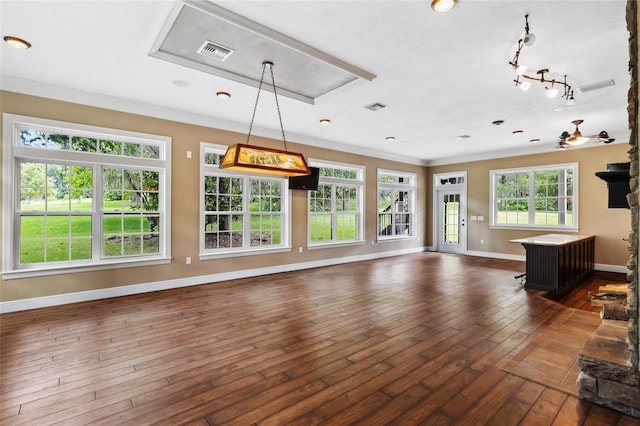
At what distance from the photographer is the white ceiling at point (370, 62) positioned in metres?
2.59

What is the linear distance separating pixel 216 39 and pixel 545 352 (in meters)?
4.31

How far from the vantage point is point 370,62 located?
3451 mm

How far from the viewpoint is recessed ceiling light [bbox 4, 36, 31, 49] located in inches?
119

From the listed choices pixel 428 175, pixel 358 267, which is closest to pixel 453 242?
pixel 428 175

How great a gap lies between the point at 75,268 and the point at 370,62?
4.84 metres

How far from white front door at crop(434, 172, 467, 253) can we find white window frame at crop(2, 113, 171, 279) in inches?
318

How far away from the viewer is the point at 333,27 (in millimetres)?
2803

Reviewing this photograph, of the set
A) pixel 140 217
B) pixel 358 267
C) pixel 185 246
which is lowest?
pixel 358 267

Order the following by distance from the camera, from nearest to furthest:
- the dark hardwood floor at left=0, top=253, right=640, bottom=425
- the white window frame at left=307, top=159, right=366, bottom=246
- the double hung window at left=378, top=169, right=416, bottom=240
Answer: the dark hardwood floor at left=0, top=253, right=640, bottom=425 → the white window frame at left=307, top=159, right=366, bottom=246 → the double hung window at left=378, top=169, right=416, bottom=240

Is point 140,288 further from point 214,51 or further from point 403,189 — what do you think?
point 403,189

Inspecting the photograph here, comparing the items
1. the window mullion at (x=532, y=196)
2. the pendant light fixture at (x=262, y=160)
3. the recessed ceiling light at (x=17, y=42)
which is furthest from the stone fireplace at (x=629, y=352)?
the window mullion at (x=532, y=196)

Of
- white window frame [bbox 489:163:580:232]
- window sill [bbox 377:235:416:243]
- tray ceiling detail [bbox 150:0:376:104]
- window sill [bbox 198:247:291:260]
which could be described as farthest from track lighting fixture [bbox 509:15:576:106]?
window sill [bbox 377:235:416:243]

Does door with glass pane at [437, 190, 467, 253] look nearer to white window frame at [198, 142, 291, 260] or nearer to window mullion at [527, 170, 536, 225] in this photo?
window mullion at [527, 170, 536, 225]

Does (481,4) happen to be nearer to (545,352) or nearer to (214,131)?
(545,352)
